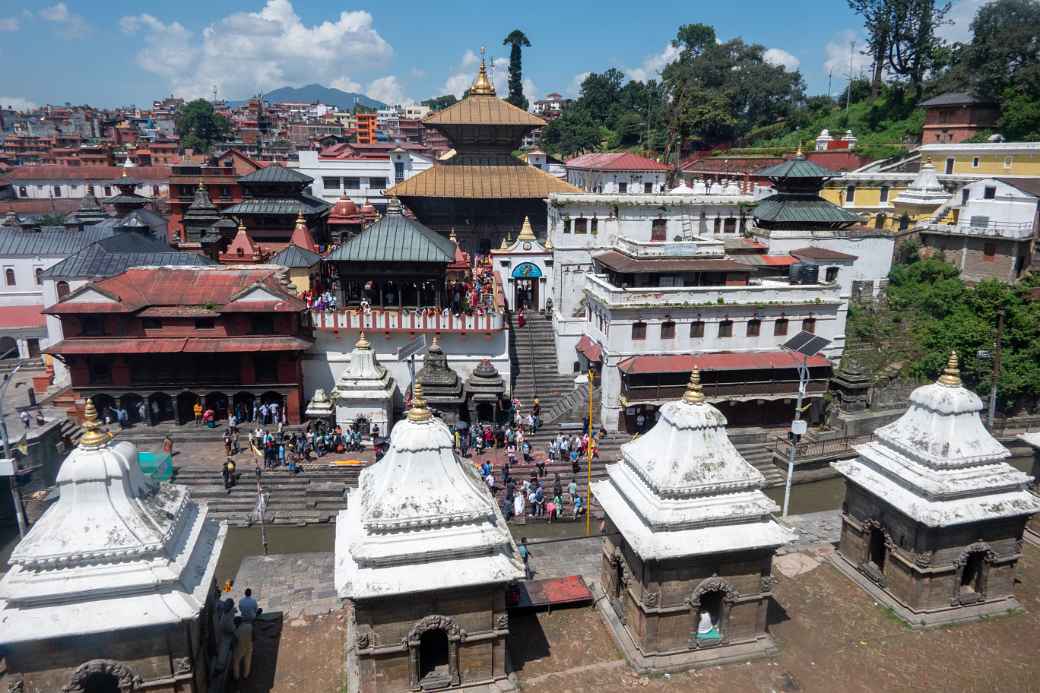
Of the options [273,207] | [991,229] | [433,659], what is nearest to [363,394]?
[433,659]

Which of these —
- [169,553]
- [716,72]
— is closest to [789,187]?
[169,553]

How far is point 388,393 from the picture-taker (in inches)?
1024

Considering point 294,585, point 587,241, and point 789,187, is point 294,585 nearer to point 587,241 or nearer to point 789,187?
point 587,241

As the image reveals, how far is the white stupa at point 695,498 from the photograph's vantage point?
40.8 feet

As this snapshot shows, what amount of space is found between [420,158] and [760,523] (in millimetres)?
55831

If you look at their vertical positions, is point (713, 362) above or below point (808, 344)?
below

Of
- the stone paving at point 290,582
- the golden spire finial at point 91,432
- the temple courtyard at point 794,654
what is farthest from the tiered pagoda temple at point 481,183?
the golden spire finial at point 91,432

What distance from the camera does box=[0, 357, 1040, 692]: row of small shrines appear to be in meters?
10.4

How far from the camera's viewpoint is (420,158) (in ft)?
207

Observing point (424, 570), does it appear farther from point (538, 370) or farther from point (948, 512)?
point (538, 370)

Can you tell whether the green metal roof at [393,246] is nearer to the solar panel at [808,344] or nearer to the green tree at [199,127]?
the solar panel at [808,344]

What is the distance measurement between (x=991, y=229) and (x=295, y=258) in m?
35.4

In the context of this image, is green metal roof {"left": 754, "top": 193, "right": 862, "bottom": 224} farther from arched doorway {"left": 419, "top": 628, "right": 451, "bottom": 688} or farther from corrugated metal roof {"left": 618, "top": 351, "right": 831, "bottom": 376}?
arched doorway {"left": 419, "top": 628, "right": 451, "bottom": 688}

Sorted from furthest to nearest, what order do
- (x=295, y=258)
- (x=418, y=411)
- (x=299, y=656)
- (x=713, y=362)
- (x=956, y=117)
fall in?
(x=956, y=117) < (x=295, y=258) < (x=713, y=362) < (x=299, y=656) < (x=418, y=411)
